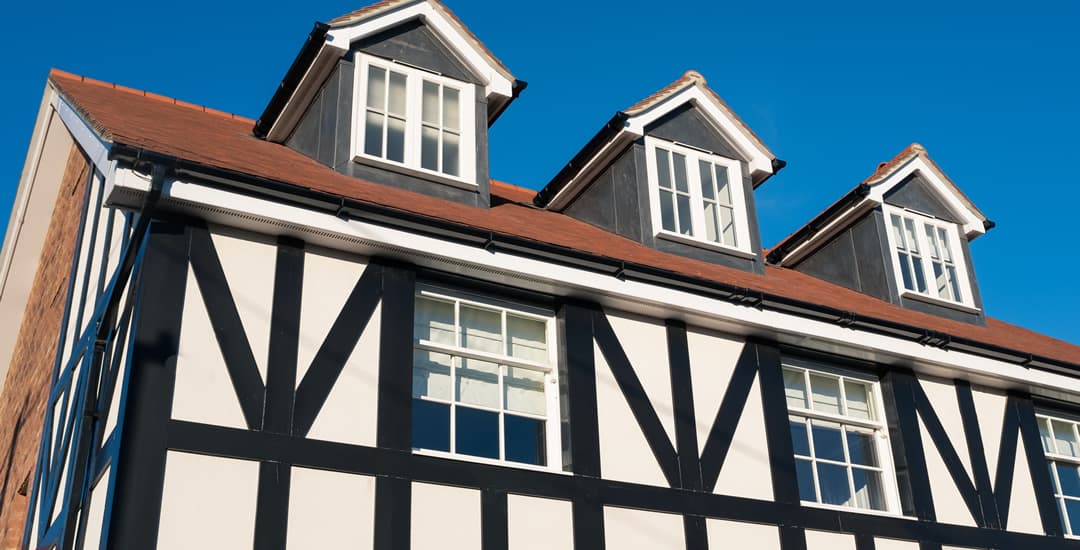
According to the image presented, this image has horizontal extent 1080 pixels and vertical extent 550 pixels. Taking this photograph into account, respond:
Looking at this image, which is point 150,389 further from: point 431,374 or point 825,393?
point 825,393

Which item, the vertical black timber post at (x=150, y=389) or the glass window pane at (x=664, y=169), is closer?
the vertical black timber post at (x=150, y=389)

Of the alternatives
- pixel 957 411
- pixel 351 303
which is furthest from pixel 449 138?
pixel 957 411

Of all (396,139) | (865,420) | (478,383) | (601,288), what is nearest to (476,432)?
(478,383)

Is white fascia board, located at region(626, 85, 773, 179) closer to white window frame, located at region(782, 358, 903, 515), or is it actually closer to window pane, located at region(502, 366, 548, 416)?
white window frame, located at region(782, 358, 903, 515)

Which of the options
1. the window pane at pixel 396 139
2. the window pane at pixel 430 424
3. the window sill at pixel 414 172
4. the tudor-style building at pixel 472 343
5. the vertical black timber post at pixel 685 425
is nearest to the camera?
the tudor-style building at pixel 472 343

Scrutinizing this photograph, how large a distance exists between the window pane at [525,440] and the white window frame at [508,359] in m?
0.08

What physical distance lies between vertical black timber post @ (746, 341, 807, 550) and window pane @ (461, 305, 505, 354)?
3.01 meters

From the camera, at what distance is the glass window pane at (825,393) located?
12898 millimetres

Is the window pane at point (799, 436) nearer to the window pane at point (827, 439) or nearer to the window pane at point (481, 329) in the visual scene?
the window pane at point (827, 439)

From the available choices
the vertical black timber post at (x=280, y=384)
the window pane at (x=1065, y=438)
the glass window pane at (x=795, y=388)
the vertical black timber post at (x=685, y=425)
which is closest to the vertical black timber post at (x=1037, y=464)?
the window pane at (x=1065, y=438)

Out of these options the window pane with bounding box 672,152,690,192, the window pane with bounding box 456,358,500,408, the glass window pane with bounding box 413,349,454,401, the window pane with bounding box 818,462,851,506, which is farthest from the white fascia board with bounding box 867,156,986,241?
the glass window pane with bounding box 413,349,454,401

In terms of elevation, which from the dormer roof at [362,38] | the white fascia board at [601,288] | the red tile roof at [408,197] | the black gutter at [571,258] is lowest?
the white fascia board at [601,288]

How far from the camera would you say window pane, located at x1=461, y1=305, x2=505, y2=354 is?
11016 millimetres

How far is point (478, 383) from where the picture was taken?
10852 millimetres
